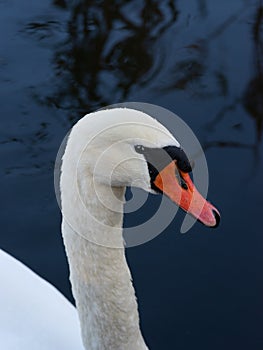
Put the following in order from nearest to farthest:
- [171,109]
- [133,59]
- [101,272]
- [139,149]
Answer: [139,149] < [101,272] < [171,109] < [133,59]

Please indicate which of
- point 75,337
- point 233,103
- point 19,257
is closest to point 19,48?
point 233,103

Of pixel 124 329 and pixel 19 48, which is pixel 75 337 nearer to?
pixel 124 329

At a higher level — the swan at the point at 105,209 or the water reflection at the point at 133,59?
the swan at the point at 105,209

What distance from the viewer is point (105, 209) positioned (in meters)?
1.67

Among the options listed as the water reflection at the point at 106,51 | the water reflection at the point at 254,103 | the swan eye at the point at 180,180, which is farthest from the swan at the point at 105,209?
the water reflection at the point at 106,51

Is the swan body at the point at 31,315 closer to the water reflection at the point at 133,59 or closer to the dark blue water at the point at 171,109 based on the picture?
the dark blue water at the point at 171,109

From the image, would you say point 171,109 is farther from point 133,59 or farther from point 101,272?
point 101,272

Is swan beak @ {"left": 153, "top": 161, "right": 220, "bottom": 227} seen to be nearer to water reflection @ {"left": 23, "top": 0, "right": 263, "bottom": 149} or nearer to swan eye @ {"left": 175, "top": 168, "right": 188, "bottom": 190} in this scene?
swan eye @ {"left": 175, "top": 168, "right": 188, "bottom": 190}

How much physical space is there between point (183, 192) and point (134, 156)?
0.13m

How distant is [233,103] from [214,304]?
123cm

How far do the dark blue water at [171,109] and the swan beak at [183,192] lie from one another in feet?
3.42

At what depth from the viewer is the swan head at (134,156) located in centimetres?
152

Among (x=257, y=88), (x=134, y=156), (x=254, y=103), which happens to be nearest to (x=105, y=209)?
(x=134, y=156)

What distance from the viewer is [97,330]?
1.92 metres
